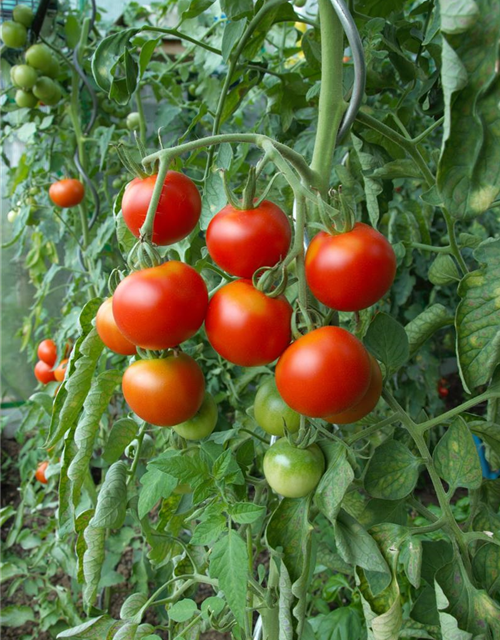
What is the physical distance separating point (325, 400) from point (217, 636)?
1191mm

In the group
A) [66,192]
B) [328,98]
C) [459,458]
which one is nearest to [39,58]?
[66,192]

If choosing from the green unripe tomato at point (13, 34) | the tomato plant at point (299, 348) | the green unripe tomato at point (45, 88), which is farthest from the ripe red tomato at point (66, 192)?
the tomato plant at point (299, 348)

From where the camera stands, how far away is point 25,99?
1.36m

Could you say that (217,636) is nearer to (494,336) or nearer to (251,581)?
(251,581)

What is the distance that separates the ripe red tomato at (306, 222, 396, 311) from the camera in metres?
0.38

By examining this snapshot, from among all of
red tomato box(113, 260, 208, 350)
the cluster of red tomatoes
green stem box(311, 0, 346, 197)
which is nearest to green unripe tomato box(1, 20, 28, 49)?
the cluster of red tomatoes

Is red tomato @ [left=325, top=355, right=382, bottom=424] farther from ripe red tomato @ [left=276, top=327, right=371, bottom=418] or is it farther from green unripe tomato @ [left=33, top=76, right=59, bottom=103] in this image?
green unripe tomato @ [left=33, top=76, right=59, bottom=103]

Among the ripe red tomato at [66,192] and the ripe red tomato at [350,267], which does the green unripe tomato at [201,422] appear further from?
the ripe red tomato at [66,192]

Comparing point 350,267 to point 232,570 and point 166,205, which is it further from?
point 232,570

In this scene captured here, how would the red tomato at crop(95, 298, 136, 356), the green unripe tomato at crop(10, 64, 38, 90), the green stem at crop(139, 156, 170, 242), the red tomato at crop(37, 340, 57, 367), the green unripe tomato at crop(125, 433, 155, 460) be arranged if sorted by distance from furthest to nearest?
1. the red tomato at crop(37, 340, 57, 367)
2. the green unripe tomato at crop(10, 64, 38, 90)
3. the green unripe tomato at crop(125, 433, 155, 460)
4. the red tomato at crop(95, 298, 136, 356)
5. the green stem at crop(139, 156, 170, 242)

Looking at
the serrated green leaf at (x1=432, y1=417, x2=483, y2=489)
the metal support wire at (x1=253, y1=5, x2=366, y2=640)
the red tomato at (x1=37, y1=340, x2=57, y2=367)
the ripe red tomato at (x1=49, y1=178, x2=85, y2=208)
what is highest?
the metal support wire at (x1=253, y1=5, x2=366, y2=640)

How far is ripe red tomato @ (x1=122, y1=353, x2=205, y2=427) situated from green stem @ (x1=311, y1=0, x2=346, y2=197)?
7.6 inches

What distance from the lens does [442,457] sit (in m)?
0.51

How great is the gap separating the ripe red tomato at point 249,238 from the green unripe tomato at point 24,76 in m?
1.14
